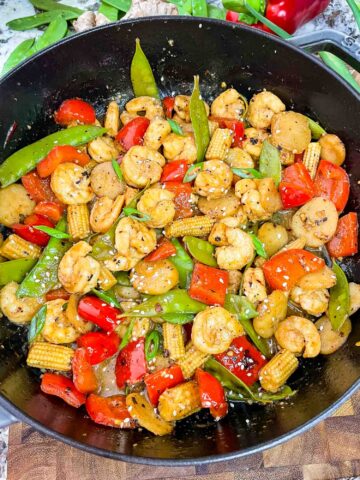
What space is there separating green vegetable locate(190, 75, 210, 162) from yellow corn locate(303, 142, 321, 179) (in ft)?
1.75

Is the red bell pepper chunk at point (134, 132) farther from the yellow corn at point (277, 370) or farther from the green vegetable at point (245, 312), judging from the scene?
the yellow corn at point (277, 370)

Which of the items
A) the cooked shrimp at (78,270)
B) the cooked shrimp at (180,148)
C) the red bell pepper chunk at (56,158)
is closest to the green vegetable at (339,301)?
the cooked shrimp at (180,148)

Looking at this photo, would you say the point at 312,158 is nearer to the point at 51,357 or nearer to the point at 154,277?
the point at 154,277

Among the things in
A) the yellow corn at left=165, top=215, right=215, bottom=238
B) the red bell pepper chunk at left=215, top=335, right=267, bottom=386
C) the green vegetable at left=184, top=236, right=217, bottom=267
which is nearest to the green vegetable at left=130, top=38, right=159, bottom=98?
the yellow corn at left=165, top=215, right=215, bottom=238

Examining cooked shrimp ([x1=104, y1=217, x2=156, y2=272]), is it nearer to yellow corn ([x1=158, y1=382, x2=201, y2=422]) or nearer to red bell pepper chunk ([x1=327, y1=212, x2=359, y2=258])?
yellow corn ([x1=158, y1=382, x2=201, y2=422])

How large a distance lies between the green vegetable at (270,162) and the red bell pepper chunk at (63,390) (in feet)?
4.74

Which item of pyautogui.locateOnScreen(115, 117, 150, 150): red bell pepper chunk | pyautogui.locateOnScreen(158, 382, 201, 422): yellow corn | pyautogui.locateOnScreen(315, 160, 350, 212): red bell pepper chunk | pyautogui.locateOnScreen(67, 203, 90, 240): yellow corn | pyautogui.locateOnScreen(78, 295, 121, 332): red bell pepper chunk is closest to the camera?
pyautogui.locateOnScreen(158, 382, 201, 422): yellow corn

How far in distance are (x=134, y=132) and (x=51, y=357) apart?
126 cm

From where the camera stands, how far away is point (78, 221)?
8.48 ft

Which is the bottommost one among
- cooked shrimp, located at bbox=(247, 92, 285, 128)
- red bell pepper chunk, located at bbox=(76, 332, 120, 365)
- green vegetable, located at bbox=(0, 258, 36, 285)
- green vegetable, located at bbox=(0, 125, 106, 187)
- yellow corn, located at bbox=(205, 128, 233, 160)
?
red bell pepper chunk, located at bbox=(76, 332, 120, 365)

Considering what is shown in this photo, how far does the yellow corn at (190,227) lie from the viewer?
8.32 feet

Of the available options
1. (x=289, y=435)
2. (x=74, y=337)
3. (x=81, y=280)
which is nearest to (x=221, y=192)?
(x=81, y=280)

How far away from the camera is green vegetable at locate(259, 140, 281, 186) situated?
105 inches

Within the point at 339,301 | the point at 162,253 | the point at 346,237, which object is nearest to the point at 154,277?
the point at 162,253
